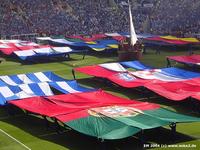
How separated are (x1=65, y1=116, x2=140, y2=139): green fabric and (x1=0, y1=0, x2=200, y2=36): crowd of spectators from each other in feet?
125

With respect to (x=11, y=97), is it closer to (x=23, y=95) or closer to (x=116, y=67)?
(x=23, y=95)

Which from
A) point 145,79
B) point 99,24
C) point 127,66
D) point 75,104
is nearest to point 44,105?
point 75,104

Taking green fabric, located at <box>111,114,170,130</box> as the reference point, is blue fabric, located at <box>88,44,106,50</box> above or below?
above

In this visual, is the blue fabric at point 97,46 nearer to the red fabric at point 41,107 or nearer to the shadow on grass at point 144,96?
the shadow on grass at point 144,96

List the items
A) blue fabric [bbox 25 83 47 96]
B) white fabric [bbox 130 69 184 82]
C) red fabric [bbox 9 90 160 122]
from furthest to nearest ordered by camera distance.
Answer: white fabric [bbox 130 69 184 82]
blue fabric [bbox 25 83 47 96]
red fabric [bbox 9 90 160 122]

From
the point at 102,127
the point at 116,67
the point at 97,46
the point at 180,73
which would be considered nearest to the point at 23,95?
the point at 102,127

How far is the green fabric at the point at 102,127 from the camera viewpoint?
→ 47.1 feet

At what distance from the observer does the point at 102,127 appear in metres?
14.9

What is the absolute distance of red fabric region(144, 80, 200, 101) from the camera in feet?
66.2

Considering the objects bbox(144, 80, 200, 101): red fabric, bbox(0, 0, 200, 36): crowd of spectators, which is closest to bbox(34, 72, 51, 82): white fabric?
bbox(144, 80, 200, 101): red fabric

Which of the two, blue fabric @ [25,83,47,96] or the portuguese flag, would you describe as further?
blue fabric @ [25,83,47,96]

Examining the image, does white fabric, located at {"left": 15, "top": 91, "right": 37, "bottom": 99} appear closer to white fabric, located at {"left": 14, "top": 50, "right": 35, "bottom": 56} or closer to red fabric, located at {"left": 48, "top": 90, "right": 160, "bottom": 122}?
red fabric, located at {"left": 48, "top": 90, "right": 160, "bottom": 122}

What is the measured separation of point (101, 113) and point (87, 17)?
44.2m

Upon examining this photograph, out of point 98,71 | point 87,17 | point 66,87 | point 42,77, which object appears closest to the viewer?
point 66,87
